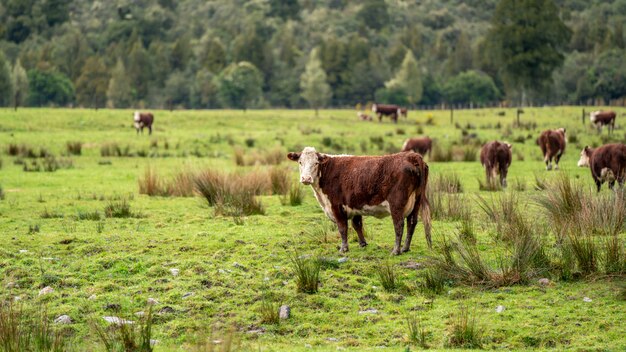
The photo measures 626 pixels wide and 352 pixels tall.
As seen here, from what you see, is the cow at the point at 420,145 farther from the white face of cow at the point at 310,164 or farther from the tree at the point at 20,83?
the tree at the point at 20,83

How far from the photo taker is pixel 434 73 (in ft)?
405

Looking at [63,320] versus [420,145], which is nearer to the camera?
[63,320]

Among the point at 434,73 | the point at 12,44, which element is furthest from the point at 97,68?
the point at 434,73

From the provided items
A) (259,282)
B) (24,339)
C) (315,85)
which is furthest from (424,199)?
(315,85)

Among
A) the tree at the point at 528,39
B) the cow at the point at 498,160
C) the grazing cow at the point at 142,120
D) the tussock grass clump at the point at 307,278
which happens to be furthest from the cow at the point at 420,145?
the tree at the point at 528,39

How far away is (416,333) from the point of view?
337 inches

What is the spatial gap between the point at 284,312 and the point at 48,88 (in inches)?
3920

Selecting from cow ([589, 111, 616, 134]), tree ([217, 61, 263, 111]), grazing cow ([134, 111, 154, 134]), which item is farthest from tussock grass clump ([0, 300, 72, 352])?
tree ([217, 61, 263, 111])

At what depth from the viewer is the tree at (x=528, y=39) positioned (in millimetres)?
75938

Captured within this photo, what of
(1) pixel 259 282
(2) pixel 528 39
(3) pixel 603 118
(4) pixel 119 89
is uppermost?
(2) pixel 528 39

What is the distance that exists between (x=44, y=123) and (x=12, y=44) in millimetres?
95438

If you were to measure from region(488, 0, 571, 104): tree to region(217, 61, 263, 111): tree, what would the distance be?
3260 cm

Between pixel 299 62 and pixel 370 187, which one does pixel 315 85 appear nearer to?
pixel 299 62

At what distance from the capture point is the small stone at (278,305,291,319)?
381 inches
